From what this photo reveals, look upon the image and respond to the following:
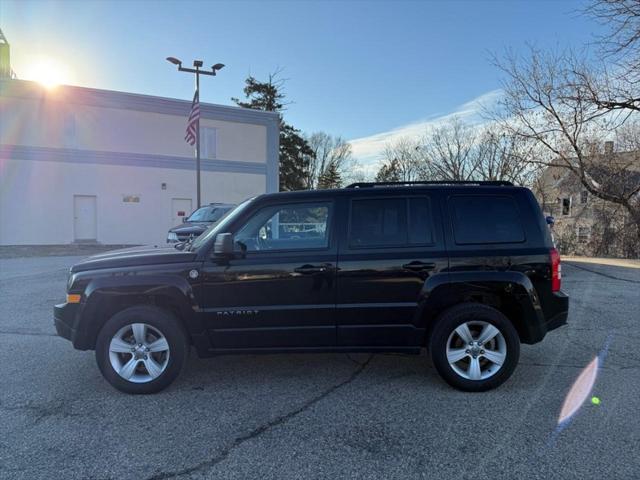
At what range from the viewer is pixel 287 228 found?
409 centimetres

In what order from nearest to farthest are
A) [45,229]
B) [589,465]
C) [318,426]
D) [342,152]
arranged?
[589,465], [318,426], [45,229], [342,152]

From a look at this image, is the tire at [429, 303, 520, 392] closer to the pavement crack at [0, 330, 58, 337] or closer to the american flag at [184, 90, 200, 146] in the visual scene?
the pavement crack at [0, 330, 58, 337]

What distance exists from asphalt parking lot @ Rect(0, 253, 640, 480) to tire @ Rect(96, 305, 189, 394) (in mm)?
141

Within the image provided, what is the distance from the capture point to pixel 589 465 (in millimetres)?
2771

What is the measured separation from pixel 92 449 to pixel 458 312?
312 centimetres

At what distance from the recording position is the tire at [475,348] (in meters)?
3.88

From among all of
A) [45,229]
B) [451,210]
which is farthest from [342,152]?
[451,210]

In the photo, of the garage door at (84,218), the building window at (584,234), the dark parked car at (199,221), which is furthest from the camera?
the building window at (584,234)

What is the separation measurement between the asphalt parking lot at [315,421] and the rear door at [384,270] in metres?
0.54

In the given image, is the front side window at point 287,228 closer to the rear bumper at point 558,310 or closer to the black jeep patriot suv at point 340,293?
the black jeep patriot suv at point 340,293

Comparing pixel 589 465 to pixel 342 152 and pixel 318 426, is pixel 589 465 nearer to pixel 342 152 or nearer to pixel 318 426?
pixel 318 426

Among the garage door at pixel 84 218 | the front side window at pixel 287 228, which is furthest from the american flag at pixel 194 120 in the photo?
the front side window at pixel 287 228

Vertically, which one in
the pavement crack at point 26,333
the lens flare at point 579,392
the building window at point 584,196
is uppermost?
the building window at point 584,196

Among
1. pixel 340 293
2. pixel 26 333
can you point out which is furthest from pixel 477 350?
pixel 26 333
